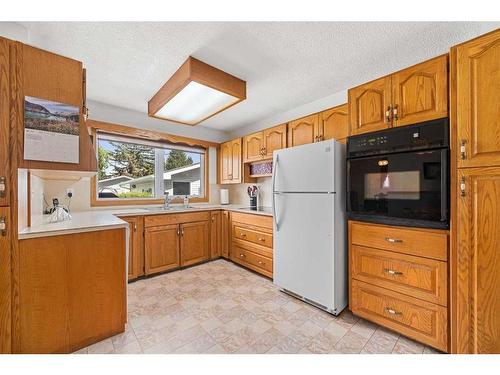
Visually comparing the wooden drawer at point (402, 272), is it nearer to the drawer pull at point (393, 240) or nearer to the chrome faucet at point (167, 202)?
the drawer pull at point (393, 240)

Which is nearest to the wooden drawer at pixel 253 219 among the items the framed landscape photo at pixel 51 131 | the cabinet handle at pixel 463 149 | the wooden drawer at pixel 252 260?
the wooden drawer at pixel 252 260

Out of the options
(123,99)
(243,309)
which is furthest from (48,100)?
(243,309)

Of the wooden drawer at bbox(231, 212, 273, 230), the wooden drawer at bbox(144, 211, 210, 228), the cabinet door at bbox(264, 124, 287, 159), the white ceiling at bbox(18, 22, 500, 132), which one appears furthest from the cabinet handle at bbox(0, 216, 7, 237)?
the cabinet door at bbox(264, 124, 287, 159)

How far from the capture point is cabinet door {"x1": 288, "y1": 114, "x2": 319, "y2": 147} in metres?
2.43

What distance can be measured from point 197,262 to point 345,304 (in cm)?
202

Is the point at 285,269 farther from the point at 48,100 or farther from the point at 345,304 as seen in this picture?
the point at 48,100

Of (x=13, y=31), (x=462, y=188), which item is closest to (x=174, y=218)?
(x=13, y=31)

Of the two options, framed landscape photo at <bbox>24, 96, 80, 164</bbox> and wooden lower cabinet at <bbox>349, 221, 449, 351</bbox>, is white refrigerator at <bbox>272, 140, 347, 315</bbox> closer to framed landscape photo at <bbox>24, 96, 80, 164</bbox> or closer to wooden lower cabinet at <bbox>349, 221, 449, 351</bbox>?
wooden lower cabinet at <bbox>349, 221, 449, 351</bbox>

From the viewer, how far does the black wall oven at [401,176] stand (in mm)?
1350

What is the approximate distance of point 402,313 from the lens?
4.97ft

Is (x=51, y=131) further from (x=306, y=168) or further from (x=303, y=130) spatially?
(x=303, y=130)

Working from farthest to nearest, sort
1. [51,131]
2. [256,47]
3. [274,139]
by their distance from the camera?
[274,139] → [256,47] → [51,131]

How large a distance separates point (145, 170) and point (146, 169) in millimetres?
23

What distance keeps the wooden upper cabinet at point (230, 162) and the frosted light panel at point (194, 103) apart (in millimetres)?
920
